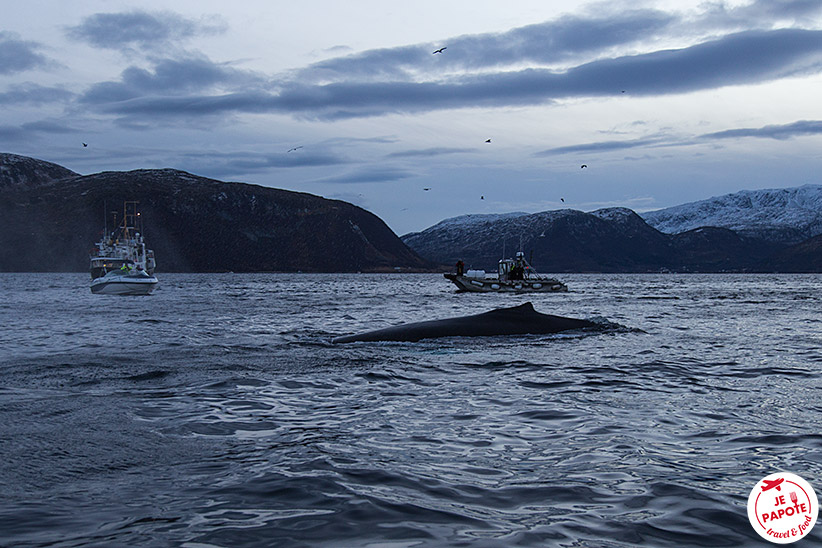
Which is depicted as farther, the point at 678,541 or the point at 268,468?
the point at 268,468

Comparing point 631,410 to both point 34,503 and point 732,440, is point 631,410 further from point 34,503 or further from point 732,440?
point 34,503

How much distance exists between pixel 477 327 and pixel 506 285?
210ft

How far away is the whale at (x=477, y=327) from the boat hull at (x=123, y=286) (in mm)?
51939

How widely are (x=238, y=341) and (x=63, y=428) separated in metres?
13.1

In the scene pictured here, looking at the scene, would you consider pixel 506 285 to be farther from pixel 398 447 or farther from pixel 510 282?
pixel 398 447

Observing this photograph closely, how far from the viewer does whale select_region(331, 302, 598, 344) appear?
2109cm

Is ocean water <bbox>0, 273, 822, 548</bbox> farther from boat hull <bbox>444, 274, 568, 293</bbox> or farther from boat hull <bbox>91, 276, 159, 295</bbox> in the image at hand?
boat hull <bbox>444, 274, 568, 293</bbox>

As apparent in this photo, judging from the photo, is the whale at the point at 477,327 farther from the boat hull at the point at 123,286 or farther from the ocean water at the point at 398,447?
the boat hull at the point at 123,286

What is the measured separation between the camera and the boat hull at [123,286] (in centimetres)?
6850

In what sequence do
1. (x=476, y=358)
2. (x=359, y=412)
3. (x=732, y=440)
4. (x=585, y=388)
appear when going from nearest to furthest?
1. (x=732, y=440)
2. (x=359, y=412)
3. (x=585, y=388)
4. (x=476, y=358)

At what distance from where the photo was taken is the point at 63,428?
9258 millimetres

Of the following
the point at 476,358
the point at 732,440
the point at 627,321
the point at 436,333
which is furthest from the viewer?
the point at 627,321

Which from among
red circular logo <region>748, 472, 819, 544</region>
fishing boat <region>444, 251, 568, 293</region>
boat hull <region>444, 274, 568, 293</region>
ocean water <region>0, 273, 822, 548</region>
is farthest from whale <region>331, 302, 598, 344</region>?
fishing boat <region>444, 251, 568, 293</region>

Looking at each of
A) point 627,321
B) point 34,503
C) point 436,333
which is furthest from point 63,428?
point 627,321
